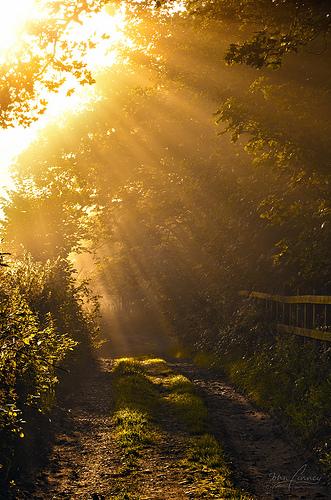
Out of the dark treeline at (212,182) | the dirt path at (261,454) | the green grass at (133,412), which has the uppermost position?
the dark treeline at (212,182)

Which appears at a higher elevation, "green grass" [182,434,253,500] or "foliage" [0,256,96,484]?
"foliage" [0,256,96,484]

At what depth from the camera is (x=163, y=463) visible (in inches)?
417

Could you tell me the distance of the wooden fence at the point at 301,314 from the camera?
50.0 feet

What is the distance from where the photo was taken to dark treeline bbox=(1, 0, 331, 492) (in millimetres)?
14305

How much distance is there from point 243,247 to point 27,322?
653 inches

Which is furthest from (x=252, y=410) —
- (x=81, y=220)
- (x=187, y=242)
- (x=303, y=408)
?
(x=81, y=220)

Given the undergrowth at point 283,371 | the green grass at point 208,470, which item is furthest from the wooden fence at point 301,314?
the green grass at point 208,470

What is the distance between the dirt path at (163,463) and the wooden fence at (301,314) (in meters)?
2.48

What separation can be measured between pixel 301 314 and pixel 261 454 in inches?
272

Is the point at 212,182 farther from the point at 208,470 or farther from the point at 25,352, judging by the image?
the point at 208,470

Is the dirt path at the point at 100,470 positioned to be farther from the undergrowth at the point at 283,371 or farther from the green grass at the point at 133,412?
the undergrowth at the point at 283,371

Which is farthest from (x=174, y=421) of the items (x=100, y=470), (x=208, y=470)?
(x=208, y=470)

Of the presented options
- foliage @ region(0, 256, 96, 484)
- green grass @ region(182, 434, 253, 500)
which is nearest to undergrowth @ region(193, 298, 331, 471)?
green grass @ region(182, 434, 253, 500)

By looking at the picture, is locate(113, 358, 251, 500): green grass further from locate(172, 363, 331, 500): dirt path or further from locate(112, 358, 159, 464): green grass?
locate(172, 363, 331, 500): dirt path
